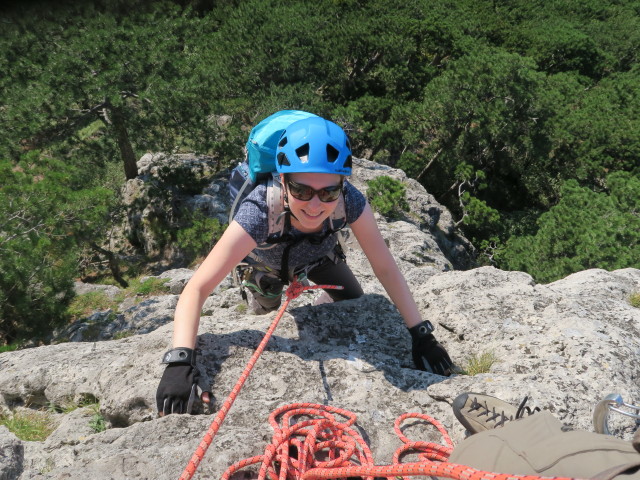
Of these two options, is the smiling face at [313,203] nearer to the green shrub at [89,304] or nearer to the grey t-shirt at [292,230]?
the grey t-shirt at [292,230]

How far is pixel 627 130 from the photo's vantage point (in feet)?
69.2

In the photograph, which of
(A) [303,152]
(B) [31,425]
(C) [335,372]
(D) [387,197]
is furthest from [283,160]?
(D) [387,197]

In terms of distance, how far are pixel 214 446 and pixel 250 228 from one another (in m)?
1.08

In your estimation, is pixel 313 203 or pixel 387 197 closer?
pixel 313 203

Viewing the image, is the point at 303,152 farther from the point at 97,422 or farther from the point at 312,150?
the point at 97,422

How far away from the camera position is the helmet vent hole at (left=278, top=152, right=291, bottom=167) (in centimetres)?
248

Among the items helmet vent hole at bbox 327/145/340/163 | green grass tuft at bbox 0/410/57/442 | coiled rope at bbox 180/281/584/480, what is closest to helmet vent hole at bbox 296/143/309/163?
helmet vent hole at bbox 327/145/340/163

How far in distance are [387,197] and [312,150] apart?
705 centimetres

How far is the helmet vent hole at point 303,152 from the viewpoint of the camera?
2.43 metres

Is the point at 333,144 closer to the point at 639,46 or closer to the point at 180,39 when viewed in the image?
the point at 180,39

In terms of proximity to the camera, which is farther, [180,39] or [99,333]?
[180,39]

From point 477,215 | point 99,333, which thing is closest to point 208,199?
point 99,333

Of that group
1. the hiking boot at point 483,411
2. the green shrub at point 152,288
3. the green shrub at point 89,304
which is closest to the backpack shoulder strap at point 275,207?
the hiking boot at point 483,411

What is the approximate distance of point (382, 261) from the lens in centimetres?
284
